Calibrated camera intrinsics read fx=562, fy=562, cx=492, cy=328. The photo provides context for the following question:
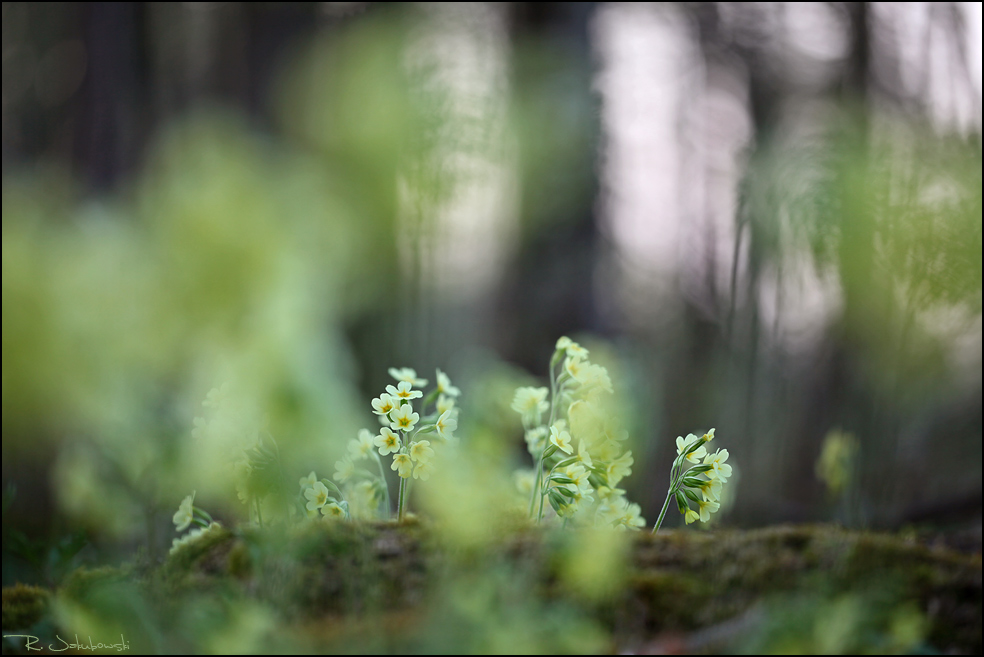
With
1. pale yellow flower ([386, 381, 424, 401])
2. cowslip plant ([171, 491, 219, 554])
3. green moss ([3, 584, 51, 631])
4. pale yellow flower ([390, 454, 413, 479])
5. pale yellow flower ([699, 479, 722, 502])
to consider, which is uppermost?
pale yellow flower ([386, 381, 424, 401])

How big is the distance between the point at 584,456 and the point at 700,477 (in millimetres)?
99

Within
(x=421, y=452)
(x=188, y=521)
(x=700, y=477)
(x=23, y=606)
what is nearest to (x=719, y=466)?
(x=700, y=477)

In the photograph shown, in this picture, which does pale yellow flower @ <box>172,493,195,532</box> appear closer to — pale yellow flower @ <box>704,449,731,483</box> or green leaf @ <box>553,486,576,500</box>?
green leaf @ <box>553,486,576,500</box>

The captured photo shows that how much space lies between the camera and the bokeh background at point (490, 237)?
0.83 metres

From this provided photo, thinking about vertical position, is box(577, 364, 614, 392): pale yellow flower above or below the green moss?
above

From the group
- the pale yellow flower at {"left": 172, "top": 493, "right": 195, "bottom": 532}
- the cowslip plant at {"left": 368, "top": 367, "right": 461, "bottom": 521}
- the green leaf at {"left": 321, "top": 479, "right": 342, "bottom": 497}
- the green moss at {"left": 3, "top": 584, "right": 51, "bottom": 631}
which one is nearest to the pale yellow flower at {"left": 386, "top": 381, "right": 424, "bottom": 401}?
the cowslip plant at {"left": 368, "top": 367, "right": 461, "bottom": 521}

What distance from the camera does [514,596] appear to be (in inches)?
17.0

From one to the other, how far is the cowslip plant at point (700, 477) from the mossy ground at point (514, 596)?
0.18 ft

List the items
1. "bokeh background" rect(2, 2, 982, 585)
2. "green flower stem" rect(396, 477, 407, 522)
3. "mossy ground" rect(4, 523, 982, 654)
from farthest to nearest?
"bokeh background" rect(2, 2, 982, 585) < "green flower stem" rect(396, 477, 407, 522) < "mossy ground" rect(4, 523, 982, 654)

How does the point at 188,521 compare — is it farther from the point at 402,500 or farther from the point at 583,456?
the point at 583,456

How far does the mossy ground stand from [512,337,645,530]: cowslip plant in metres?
0.04

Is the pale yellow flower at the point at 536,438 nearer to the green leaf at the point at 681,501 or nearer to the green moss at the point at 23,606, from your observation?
the green leaf at the point at 681,501

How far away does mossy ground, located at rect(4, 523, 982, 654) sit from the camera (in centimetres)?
42

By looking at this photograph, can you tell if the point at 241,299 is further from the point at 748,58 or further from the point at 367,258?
the point at 748,58
